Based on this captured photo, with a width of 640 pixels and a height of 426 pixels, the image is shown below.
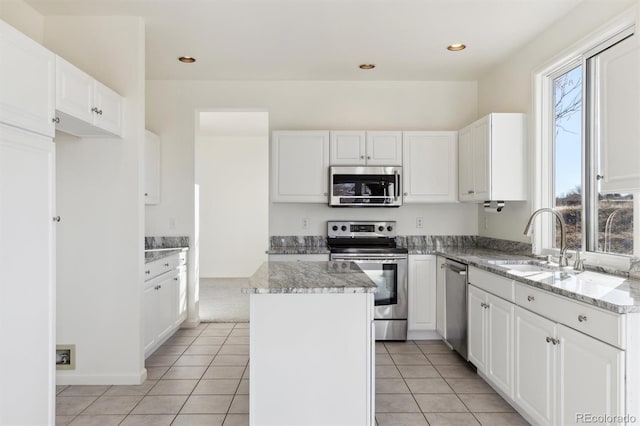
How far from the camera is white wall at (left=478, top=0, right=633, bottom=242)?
8.98ft

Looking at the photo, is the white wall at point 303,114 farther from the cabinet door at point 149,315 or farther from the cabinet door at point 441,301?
the cabinet door at point 149,315

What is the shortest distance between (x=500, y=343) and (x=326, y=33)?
2582mm

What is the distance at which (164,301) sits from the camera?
3.81 meters

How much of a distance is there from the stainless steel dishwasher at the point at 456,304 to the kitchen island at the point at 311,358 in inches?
60.2

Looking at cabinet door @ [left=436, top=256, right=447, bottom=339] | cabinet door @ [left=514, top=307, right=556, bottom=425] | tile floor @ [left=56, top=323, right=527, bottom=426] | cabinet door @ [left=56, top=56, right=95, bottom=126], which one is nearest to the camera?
cabinet door @ [left=514, top=307, right=556, bottom=425]

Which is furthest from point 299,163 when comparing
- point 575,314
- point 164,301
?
point 575,314

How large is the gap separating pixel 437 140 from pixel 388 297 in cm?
164

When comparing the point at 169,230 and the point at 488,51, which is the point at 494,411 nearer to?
the point at 488,51

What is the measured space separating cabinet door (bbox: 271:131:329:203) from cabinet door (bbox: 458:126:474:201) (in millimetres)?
1324

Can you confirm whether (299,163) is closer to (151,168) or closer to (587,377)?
(151,168)

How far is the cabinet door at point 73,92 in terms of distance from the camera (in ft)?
7.65

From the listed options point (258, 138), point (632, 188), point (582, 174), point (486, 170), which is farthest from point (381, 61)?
point (258, 138)

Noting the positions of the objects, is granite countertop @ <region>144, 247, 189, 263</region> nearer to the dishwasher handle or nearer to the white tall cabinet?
the white tall cabinet

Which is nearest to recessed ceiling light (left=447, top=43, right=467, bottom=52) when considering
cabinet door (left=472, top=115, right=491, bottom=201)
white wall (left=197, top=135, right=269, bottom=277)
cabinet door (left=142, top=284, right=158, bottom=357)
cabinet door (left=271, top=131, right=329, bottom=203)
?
cabinet door (left=472, top=115, right=491, bottom=201)
